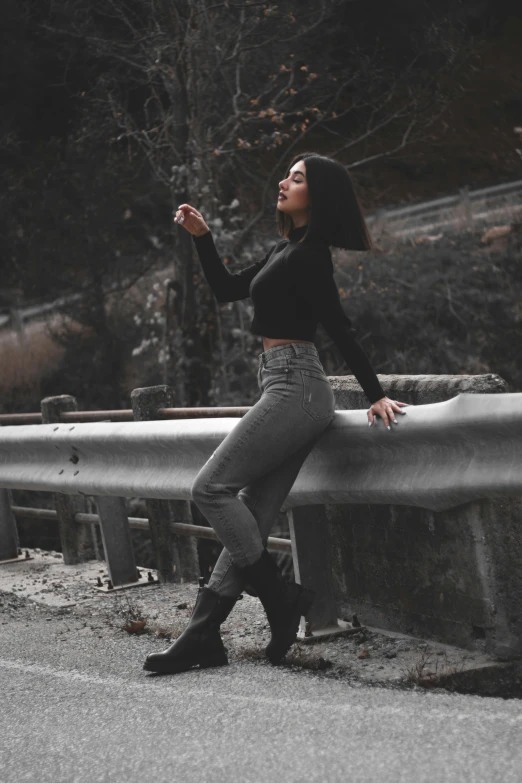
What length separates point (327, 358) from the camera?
1788cm

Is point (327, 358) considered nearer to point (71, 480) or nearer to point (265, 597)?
point (71, 480)

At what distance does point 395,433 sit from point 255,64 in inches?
504

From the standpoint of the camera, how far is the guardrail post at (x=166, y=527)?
657 centimetres

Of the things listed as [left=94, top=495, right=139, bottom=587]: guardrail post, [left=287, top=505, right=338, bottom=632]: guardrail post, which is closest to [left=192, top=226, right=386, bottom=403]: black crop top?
[left=287, top=505, right=338, bottom=632]: guardrail post

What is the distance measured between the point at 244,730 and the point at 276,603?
895 millimetres

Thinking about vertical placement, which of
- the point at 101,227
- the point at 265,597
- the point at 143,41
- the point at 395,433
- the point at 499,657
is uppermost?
the point at 143,41

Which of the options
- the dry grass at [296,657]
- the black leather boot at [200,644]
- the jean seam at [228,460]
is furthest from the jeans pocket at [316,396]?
the dry grass at [296,657]

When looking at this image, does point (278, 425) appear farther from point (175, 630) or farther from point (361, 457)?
point (175, 630)

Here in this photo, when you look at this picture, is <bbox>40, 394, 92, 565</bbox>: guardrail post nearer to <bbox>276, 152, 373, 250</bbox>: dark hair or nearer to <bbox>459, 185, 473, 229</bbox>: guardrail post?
<bbox>276, 152, 373, 250</bbox>: dark hair

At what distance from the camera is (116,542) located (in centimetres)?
659

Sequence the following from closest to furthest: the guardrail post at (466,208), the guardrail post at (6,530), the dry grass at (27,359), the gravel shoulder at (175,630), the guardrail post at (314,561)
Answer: the gravel shoulder at (175,630) → the guardrail post at (314,561) → the guardrail post at (6,530) → the guardrail post at (466,208) → the dry grass at (27,359)

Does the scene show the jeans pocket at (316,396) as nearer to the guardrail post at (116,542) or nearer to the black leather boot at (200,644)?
the black leather boot at (200,644)

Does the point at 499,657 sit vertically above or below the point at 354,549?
below

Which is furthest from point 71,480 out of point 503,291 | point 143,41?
point 503,291
